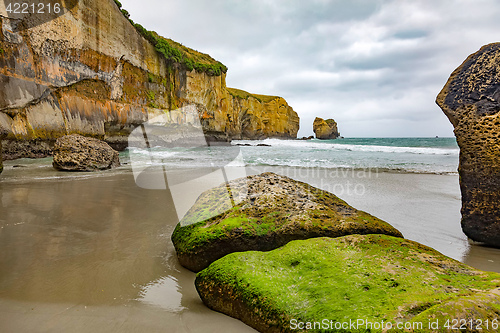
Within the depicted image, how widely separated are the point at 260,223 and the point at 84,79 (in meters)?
17.6

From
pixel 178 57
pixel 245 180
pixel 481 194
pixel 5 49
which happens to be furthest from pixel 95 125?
pixel 481 194

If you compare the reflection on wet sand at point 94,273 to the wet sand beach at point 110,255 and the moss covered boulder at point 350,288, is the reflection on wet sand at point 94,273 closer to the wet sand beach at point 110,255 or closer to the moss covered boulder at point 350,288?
the wet sand beach at point 110,255

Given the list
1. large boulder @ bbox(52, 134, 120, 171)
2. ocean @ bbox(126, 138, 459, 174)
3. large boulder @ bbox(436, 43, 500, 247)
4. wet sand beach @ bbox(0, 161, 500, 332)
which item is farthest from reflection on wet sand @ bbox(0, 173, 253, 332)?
ocean @ bbox(126, 138, 459, 174)

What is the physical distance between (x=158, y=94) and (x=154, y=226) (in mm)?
22954

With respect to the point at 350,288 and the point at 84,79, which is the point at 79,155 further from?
the point at 84,79

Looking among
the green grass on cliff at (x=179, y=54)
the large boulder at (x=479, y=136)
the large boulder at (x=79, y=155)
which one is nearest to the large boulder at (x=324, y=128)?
the green grass on cliff at (x=179, y=54)

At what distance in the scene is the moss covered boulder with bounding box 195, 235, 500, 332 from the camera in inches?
45.9

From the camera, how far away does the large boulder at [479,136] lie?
3018 mm

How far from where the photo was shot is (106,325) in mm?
1555

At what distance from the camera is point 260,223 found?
2.42m

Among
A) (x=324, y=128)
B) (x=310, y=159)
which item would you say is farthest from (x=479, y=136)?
(x=324, y=128)

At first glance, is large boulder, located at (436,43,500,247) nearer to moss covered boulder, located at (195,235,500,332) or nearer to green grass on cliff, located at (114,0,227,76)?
moss covered boulder, located at (195,235,500,332)

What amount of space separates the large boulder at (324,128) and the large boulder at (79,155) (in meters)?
71.8

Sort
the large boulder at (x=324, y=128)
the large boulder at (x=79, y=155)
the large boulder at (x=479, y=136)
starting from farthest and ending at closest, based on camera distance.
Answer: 1. the large boulder at (x=324, y=128)
2. the large boulder at (x=79, y=155)
3. the large boulder at (x=479, y=136)
